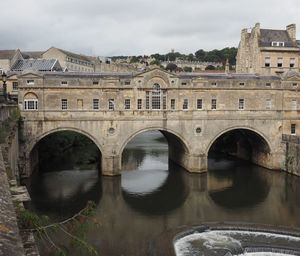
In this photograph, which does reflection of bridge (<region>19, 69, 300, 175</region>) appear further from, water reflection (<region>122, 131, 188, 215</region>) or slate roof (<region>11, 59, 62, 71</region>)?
slate roof (<region>11, 59, 62, 71</region>)

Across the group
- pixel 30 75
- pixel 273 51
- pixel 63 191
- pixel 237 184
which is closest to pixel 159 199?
pixel 63 191

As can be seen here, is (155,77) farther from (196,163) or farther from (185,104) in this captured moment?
(196,163)

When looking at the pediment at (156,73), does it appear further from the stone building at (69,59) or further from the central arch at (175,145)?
the stone building at (69,59)

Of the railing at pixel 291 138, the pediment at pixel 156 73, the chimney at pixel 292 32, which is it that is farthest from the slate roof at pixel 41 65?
the chimney at pixel 292 32

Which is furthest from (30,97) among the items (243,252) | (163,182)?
(243,252)

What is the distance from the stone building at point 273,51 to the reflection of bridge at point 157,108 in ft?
29.2

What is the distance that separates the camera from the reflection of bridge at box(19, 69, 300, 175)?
30859 millimetres

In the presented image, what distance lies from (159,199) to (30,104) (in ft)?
49.3

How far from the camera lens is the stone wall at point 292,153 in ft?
106

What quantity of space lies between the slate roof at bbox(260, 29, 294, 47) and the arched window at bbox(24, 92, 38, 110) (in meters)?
29.8

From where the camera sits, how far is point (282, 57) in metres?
43.9

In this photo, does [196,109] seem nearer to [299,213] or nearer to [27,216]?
[299,213]

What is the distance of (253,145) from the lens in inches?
1540

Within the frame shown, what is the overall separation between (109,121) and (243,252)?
61.4 ft
